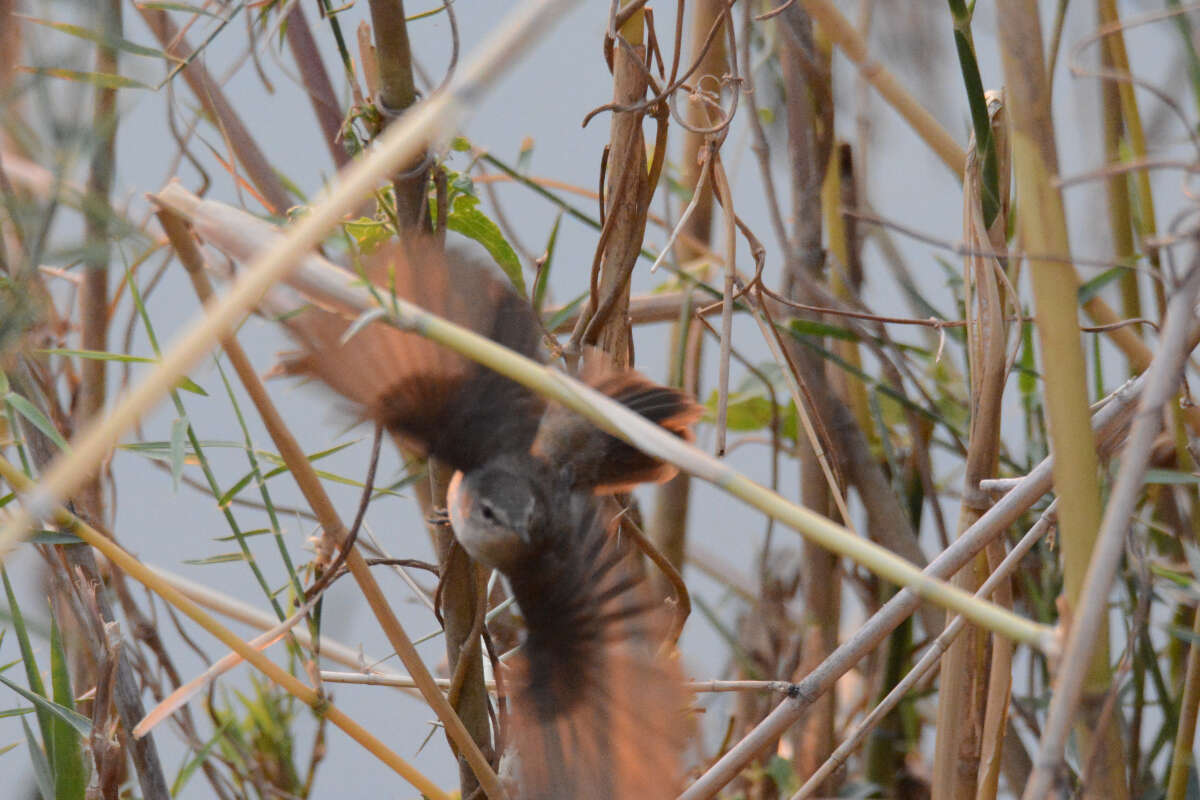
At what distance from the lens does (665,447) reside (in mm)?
353

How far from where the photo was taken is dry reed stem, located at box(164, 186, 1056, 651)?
0.33m

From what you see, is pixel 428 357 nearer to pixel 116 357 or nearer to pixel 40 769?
pixel 116 357

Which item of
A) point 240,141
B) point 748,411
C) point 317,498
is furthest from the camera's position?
point 748,411

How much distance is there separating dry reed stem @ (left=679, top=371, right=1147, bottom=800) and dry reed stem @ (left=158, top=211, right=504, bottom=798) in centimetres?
10

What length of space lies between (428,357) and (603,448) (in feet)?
0.39

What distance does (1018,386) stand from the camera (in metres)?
0.87

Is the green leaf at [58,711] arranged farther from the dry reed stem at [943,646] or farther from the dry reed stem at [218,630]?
the dry reed stem at [943,646]

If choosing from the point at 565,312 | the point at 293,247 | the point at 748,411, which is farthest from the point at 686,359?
the point at 293,247

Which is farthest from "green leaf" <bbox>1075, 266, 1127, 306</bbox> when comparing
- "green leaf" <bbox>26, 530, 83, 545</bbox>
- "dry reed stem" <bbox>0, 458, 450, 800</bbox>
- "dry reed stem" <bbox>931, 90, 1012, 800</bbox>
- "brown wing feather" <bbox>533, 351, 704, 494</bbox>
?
"green leaf" <bbox>26, 530, 83, 545</bbox>

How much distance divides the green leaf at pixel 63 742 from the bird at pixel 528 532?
19cm

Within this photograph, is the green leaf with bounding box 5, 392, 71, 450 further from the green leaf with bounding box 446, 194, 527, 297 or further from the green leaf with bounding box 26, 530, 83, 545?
the green leaf with bounding box 446, 194, 527, 297

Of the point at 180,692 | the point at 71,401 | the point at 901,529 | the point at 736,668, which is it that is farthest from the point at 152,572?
the point at 736,668

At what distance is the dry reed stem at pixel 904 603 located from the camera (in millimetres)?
477

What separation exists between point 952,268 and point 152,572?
0.62 m
